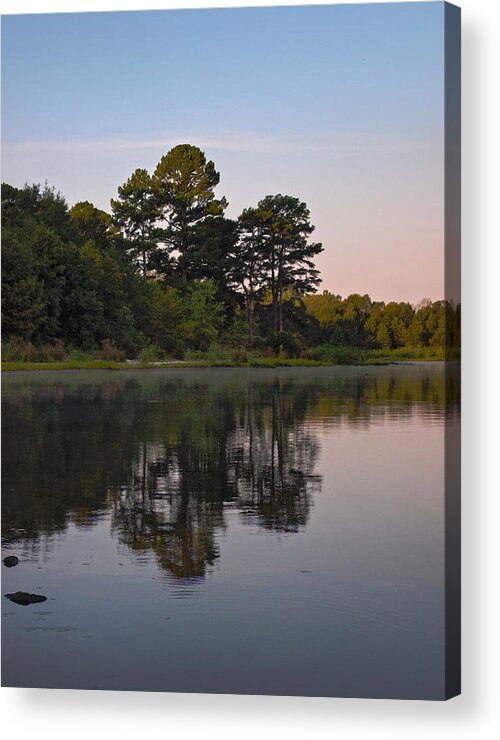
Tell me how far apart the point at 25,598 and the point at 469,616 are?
2.43 m

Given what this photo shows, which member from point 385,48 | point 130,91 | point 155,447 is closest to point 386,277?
point 385,48

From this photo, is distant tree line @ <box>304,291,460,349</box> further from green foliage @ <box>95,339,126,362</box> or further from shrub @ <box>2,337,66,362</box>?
shrub @ <box>2,337,66,362</box>

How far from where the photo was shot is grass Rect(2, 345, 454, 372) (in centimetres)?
765

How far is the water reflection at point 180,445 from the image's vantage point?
7223 mm

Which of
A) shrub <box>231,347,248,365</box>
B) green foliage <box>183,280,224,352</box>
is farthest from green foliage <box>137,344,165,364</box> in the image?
shrub <box>231,347,248,365</box>

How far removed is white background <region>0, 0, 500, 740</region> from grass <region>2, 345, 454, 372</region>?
75 centimetres

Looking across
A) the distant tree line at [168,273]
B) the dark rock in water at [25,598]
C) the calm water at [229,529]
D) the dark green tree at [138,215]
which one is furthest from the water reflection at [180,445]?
the dark green tree at [138,215]

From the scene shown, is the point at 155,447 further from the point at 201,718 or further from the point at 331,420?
the point at 201,718

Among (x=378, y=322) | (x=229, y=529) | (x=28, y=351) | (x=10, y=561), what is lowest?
(x=10, y=561)

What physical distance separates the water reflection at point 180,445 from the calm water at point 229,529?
18 mm

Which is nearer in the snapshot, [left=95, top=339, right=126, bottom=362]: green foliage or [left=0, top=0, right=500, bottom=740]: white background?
[left=0, top=0, right=500, bottom=740]: white background

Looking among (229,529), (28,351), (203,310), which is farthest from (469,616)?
(28,351)

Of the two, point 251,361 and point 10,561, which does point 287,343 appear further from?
point 10,561

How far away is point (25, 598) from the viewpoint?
21.6 ft
